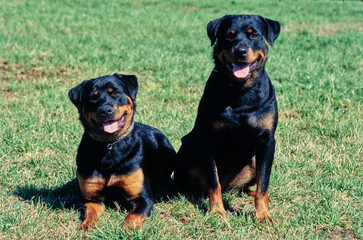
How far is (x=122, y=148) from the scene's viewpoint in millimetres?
3666

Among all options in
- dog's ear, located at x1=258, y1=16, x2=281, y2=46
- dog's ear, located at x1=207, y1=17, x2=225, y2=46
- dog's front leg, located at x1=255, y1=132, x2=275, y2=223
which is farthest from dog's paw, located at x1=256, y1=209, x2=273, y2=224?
dog's ear, located at x1=207, y1=17, x2=225, y2=46

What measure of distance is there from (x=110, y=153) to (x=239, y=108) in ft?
3.80

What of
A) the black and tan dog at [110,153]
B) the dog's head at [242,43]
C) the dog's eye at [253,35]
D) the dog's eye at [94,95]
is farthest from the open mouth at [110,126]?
the dog's eye at [253,35]

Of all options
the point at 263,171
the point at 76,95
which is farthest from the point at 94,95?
the point at 263,171

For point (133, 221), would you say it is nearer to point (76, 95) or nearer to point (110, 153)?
point (110, 153)

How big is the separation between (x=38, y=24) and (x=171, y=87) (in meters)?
5.79

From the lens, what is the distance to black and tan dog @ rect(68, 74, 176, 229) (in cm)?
353

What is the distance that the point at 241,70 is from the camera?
11.2 feet

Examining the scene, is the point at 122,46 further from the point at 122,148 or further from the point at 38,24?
the point at 122,148

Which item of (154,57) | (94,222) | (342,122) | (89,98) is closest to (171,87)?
(154,57)

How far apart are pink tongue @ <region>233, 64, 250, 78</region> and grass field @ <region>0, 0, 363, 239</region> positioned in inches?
46.3

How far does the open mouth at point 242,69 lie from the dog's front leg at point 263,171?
53cm

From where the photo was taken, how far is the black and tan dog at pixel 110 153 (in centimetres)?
353

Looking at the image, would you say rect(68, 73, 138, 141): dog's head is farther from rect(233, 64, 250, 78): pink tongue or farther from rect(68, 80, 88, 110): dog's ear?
rect(233, 64, 250, 78): pink tongue
